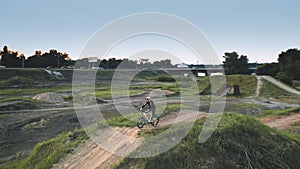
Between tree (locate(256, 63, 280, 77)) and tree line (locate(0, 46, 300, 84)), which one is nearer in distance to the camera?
tree line (locate(0, 46, 300, 84))

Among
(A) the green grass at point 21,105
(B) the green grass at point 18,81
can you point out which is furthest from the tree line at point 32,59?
(A) the green grass at point 21,105

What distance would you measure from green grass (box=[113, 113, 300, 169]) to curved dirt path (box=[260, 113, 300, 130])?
9791 mm

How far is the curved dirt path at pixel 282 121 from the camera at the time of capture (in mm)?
21375

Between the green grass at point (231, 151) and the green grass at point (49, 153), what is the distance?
14.2 feet

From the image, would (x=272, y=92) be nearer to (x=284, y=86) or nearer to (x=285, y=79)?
(x=284, y=86)

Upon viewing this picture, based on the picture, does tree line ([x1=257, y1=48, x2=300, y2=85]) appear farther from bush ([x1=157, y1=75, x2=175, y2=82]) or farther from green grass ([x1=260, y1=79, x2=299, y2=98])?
bush ([x1=157, y1=75, x2=175, y2=82])

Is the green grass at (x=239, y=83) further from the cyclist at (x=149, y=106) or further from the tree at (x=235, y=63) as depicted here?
the cyclist at (x=149, y=106)

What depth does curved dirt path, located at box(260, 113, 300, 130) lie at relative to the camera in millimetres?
21375

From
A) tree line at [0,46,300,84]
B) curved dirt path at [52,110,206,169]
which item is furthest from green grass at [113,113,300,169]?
tree line at [0,46,300,84]

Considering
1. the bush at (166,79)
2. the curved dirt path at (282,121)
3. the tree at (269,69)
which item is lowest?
the curved dirt path at (282,121)

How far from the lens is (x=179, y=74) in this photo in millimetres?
80000

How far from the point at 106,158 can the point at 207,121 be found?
210 inches

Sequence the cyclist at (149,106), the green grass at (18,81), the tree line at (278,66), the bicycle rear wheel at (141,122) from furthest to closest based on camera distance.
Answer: the tree line at (278,66) < the green grass at (18,81) < the bicycle rear wheel at (141,122) < the cyclist at (149,106)

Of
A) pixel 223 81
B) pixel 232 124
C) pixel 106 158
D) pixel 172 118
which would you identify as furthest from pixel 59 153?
pixel 223 81
